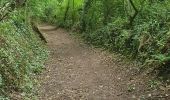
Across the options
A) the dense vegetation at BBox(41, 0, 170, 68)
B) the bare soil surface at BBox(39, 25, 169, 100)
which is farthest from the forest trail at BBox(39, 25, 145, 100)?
the dense vegetation at BBox(41, 0, 170, 68)

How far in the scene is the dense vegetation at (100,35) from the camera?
1079cm

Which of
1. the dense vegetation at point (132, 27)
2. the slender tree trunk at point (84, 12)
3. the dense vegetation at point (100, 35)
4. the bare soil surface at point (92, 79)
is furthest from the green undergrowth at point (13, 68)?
the slender tree trunk at point (84, 12)

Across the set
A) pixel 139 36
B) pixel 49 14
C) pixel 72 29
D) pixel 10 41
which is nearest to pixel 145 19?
pixel 139 36

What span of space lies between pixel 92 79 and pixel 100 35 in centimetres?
1209

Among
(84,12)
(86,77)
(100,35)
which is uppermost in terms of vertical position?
(84,12)

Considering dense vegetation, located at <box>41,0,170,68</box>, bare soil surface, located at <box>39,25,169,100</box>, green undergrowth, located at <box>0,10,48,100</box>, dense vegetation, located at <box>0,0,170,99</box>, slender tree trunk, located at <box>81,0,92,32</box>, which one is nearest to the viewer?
green undergrowth, located at <box>0,10,48,100</box>

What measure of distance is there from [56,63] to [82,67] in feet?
5.16

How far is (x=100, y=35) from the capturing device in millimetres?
24750

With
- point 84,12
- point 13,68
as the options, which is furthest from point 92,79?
point 84,12

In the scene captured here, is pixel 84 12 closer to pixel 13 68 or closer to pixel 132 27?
pixel 132 27

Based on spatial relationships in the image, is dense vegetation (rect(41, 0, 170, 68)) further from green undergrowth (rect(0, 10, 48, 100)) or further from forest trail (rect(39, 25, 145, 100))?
green undergrowth (rect(0, 10, 48, 100))

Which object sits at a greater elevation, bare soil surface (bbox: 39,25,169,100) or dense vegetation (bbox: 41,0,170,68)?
dense vegetation (bbox: 41,0,170,68)

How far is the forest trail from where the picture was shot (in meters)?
10.5

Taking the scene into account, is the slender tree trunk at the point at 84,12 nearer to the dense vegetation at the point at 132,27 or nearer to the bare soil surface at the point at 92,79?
the dense vegetation at the point at 132,27
